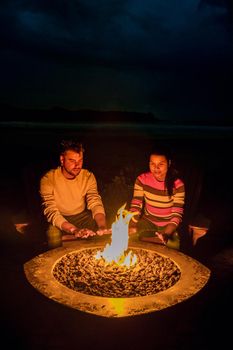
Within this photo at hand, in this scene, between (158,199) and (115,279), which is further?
(158,199)

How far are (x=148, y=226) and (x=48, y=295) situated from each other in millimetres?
2106

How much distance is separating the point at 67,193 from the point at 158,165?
1159 mm

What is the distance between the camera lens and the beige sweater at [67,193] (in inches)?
157

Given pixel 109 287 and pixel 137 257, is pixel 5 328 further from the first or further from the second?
pixel 137 257

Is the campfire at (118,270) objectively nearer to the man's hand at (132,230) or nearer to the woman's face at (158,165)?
the man's hand at (132,230)

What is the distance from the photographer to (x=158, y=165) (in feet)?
12.9

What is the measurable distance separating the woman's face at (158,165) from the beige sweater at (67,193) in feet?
2.64

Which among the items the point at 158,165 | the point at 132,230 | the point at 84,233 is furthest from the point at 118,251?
the point at 158,165

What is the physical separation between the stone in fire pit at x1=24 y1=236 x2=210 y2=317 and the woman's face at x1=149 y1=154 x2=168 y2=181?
939mm

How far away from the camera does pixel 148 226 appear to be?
4.21 meters

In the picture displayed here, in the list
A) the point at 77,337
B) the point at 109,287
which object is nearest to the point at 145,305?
the point at 109,287

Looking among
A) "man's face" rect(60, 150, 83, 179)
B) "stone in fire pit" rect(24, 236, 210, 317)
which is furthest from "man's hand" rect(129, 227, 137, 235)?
"man's face" rect(60, 150, 83, 179)

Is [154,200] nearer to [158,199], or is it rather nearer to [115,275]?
[158,199]

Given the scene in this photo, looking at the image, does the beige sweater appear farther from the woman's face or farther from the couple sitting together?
the woman's face
